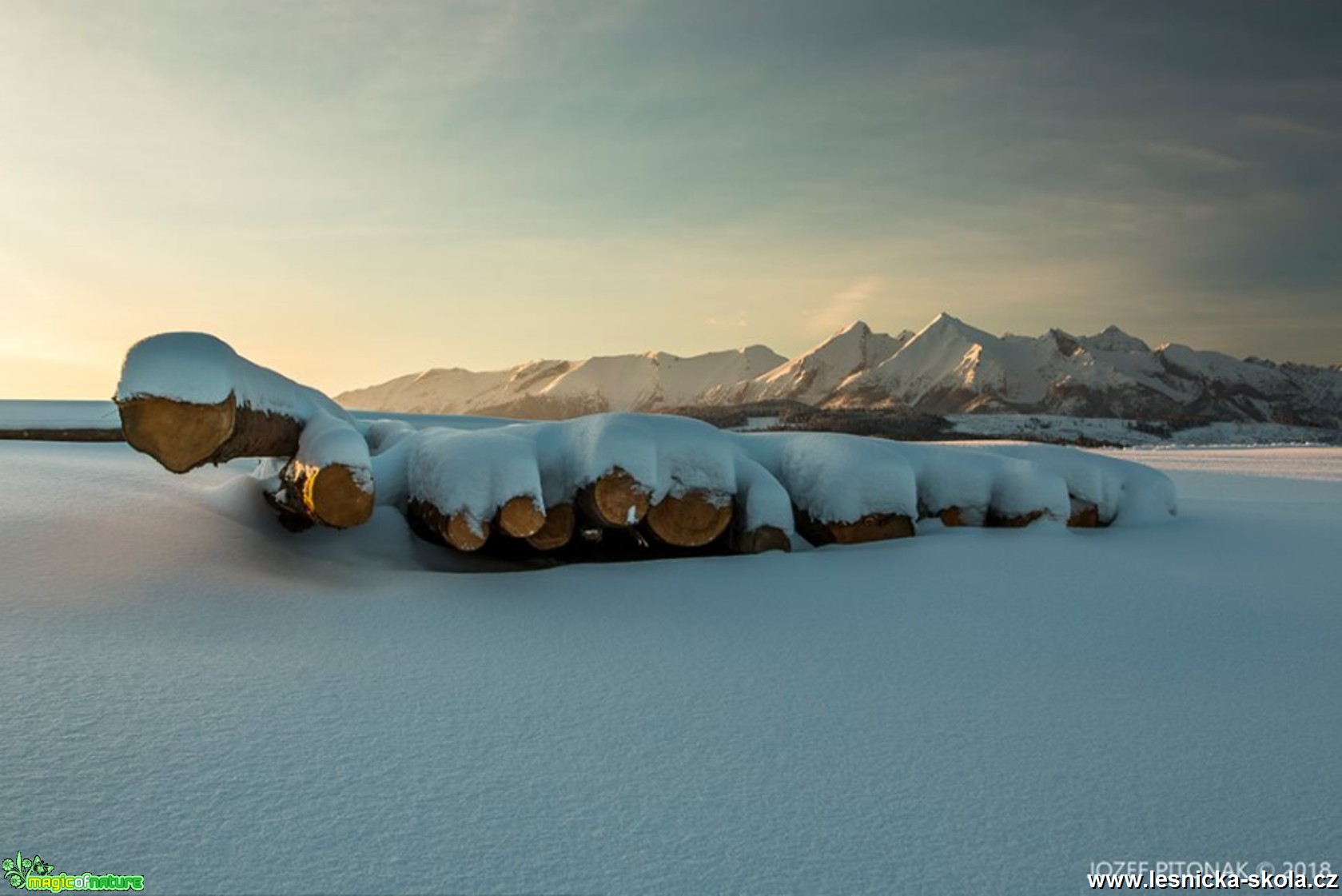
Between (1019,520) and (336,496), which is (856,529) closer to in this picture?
(1019,520)

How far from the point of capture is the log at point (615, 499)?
562cm

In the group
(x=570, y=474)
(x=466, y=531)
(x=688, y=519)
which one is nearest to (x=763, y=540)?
(x=688, y=519)

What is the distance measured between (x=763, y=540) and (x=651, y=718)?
3.31 metres

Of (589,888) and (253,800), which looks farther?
(253,800)

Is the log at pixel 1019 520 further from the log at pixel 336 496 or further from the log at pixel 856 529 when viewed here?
the log at pixel 336 496

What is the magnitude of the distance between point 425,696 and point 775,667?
Result: 1.51 metres

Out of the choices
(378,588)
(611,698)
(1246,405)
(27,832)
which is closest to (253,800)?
(27,832)

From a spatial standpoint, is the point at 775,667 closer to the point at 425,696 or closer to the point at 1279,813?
the point at 425,696

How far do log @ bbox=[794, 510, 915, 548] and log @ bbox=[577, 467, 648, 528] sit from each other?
169 centimetres

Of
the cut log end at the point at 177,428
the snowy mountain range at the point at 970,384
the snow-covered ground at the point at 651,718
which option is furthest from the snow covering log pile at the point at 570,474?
the snowy mountain range at the point at 970,384

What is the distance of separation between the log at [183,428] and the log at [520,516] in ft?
5.65

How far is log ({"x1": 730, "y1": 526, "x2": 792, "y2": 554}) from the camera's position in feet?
20.2

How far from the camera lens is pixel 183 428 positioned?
4.66 m

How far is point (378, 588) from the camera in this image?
4852 millimetres
